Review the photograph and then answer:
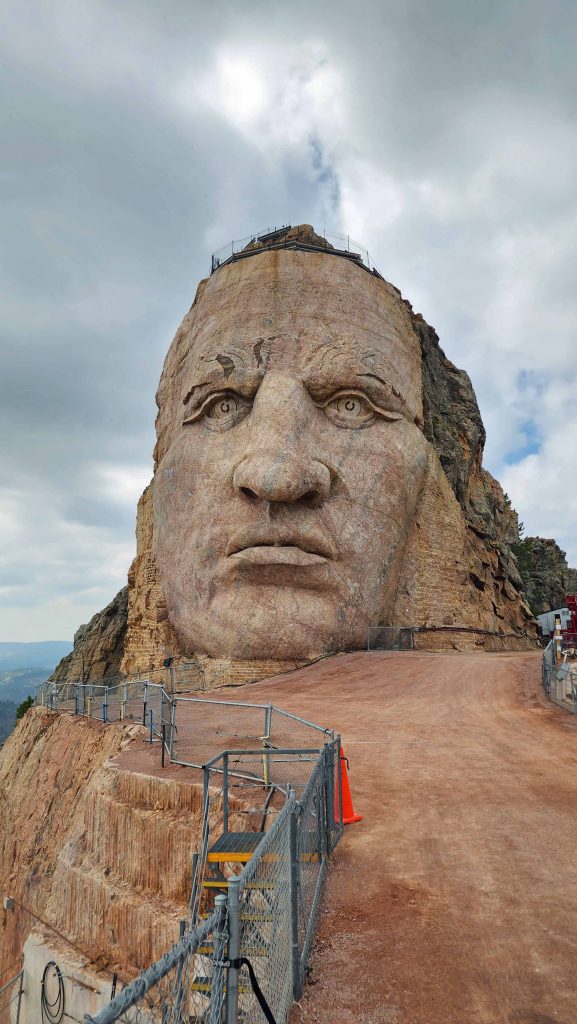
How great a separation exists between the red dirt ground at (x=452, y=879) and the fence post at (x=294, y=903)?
0.12 meters

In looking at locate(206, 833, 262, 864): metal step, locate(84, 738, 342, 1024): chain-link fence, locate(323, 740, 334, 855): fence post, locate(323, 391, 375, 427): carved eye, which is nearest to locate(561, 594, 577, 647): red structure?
locate(323, 391, 375, 427): carved eye

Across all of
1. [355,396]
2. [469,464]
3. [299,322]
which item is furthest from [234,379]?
[469,464]

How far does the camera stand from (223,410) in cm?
1891

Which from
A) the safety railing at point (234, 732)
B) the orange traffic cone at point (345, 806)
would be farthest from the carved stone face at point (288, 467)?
the orange traffic cone at point (345, 806)

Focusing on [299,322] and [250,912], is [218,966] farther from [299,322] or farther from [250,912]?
[299,322]

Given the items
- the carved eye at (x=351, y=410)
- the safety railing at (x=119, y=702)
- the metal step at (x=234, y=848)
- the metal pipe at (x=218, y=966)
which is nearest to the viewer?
the metal pipe at (x=218, y=966)

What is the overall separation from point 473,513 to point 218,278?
1410 centimetres

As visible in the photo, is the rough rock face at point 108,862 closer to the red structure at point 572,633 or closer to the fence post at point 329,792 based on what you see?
the fence post at point 329,792

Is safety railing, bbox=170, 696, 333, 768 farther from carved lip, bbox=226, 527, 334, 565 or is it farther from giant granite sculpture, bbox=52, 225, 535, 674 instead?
giant granite sculpture, bbox=52, 225, 535, 674

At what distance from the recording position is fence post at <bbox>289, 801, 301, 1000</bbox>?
3.71 meters

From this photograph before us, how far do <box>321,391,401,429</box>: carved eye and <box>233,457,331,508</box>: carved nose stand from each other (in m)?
1.91

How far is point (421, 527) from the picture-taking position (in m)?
21.2

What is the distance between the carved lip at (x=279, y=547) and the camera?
16.9 metres

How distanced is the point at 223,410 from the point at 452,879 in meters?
15.4
